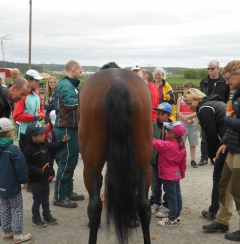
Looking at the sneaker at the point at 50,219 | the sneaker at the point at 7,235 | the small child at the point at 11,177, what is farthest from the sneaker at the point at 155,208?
the sneaker at the point at 7,235

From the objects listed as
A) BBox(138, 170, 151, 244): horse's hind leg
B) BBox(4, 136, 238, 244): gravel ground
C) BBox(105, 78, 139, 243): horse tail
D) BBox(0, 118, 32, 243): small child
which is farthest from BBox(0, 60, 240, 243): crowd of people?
BBox(105, 78, 139, 243): horse tail

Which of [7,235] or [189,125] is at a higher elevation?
[189,125]

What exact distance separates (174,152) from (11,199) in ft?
6.55

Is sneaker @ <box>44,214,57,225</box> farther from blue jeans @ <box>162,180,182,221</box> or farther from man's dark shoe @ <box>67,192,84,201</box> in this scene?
blue jeans @ <box>162,180,182,221</box>

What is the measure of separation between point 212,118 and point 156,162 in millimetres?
1056

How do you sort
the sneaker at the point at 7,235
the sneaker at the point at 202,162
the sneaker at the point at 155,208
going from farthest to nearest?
1. the sneaker at the point at 202,162
2. the sneaker at the point at 155,208
3. the sneaker at the point at 7,235

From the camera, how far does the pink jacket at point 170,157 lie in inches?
159

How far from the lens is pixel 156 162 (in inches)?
179

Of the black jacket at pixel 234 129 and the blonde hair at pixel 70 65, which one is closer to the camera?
the black jacket at pixel 234 129

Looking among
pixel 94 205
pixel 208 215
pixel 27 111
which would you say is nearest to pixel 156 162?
pixel 208 215

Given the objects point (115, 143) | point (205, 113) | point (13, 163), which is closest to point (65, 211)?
point (13, 163)

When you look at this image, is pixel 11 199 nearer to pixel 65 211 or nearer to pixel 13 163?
pixel 13 163

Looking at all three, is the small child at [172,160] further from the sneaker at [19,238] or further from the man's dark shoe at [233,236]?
the sneaker at [19,238]

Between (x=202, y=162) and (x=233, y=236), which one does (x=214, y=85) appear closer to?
(x=202, y=162)
